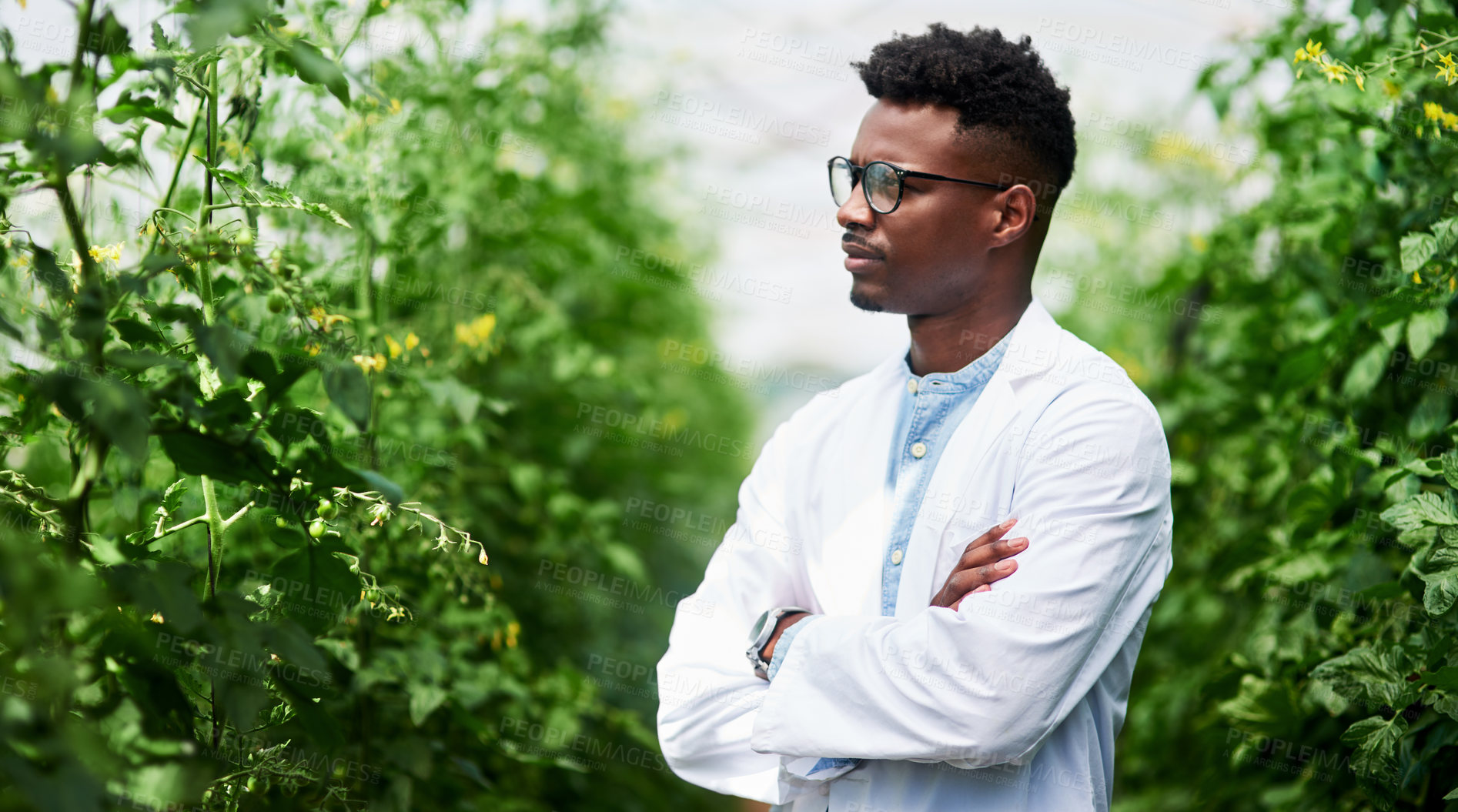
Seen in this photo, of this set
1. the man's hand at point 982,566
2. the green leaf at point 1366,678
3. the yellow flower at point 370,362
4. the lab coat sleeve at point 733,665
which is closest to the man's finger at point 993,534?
the man's hand at point 982,566

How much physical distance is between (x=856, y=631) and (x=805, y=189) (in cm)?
726

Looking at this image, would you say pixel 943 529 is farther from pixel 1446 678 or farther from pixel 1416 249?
pixel 1416 249

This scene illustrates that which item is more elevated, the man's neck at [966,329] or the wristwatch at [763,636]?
the man's neck at [966,329]

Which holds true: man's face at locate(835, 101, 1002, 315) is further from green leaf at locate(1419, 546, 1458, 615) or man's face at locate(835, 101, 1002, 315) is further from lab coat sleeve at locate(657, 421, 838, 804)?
green leaf at locate(1419, 546, 1458, 615)

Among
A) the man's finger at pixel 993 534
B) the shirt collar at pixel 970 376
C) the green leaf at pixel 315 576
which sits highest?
the shirt collar at pixel 970 376

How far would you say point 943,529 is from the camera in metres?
1.72

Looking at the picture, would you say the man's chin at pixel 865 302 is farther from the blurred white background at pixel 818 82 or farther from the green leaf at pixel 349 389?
the blurred white background at pixel 818 82

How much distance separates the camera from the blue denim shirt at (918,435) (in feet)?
5.86

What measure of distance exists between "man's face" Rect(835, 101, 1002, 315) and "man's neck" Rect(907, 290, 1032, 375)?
57 millimetres

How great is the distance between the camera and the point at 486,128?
10.3ft

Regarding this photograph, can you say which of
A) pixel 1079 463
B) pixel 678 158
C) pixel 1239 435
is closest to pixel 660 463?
pixel 678 158

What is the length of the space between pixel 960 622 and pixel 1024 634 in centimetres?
9

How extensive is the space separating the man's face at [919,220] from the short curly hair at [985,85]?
30 mm

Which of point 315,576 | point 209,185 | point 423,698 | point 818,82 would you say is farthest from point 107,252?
point 818,82
